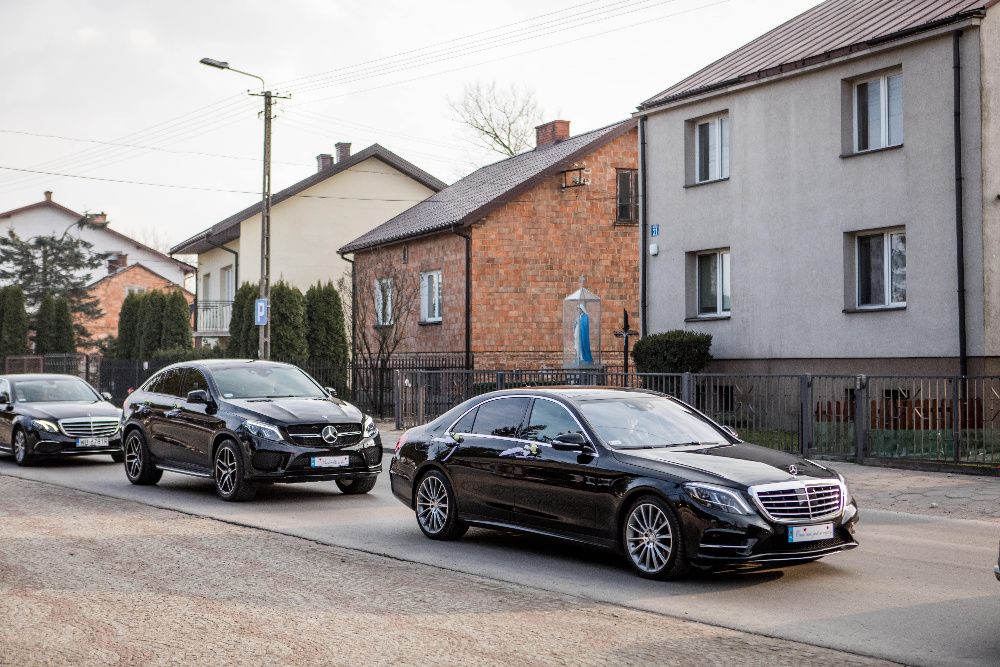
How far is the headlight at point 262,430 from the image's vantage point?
13.1 meters

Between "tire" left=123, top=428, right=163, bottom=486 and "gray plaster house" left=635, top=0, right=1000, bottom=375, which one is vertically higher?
"gray plaster house" left=635, top=0, right=1000, bottom=375

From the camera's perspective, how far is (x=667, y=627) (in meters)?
6.94

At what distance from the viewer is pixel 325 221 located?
43594 mm

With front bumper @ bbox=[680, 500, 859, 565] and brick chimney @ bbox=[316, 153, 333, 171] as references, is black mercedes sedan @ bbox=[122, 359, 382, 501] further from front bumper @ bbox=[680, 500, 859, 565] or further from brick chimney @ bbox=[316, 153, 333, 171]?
brick chimney @ bbox=[316, 153, 333, 171]

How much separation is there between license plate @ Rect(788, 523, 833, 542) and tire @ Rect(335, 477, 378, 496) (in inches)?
264

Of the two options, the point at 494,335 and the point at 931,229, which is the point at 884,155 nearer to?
the point at 931,229

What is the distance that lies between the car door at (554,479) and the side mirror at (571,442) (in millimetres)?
49

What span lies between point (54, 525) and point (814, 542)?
7.17 metres

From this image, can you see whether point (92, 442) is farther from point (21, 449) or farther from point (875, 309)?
point (875, 309)

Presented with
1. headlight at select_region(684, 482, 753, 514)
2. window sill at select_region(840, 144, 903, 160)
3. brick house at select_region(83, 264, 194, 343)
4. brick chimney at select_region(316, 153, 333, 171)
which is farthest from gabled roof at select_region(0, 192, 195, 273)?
headlight at select_region(684, 482, 753, 514)

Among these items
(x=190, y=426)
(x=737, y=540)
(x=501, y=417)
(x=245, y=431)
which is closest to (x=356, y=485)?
(x=245, y=431)

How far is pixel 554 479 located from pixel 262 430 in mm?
4870

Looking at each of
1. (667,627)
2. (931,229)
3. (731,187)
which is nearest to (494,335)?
(731,187)

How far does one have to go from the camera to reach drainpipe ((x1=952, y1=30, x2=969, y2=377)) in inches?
724
